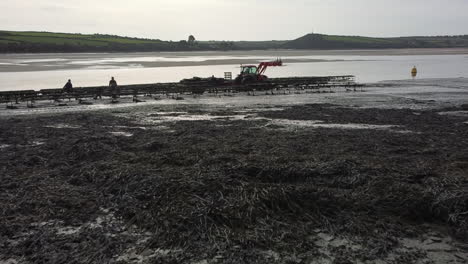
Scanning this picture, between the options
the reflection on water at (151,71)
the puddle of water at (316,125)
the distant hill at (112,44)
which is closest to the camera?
the puddle of water at (316,125)

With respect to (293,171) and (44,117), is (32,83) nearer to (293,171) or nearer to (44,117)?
(44,117)

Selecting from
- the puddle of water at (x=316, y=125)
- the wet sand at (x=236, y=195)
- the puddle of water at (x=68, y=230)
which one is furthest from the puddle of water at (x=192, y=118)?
the puddle of water at (x=68, y=230)

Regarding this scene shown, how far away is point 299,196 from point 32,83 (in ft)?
110

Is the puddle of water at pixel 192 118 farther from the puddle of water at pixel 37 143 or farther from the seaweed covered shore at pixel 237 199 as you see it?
the puddle of water at pixel 37 143

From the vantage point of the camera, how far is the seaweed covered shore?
6039mm

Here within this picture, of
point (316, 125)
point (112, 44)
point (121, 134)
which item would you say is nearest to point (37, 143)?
point (121, 134)

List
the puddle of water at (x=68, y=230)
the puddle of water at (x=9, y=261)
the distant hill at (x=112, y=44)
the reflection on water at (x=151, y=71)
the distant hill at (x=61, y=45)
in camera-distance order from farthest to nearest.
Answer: the distant hill at (x=112, y=44) < the distant hill at (x=61, y=45) < the reflection on water at (x=151, y=71) < the puddle of water at (x=68, y=230) < the puddle of water at (x=9, y=261)

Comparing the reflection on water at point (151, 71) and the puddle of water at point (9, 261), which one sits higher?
the reflection on water at point (151, 71)

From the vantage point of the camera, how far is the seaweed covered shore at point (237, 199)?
238 inches

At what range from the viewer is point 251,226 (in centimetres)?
663

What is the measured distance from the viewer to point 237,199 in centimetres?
729

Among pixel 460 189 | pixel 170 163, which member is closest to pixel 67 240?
pixel 170 163

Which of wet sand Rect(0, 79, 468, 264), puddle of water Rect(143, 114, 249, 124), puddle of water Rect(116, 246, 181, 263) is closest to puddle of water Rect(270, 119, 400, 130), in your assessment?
wet sand Rect(0, 79, 468, 264)

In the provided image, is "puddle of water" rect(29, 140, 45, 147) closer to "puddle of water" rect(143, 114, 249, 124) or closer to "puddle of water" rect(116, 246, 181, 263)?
"puddle of water" rect(143, 114, 249, 124)
